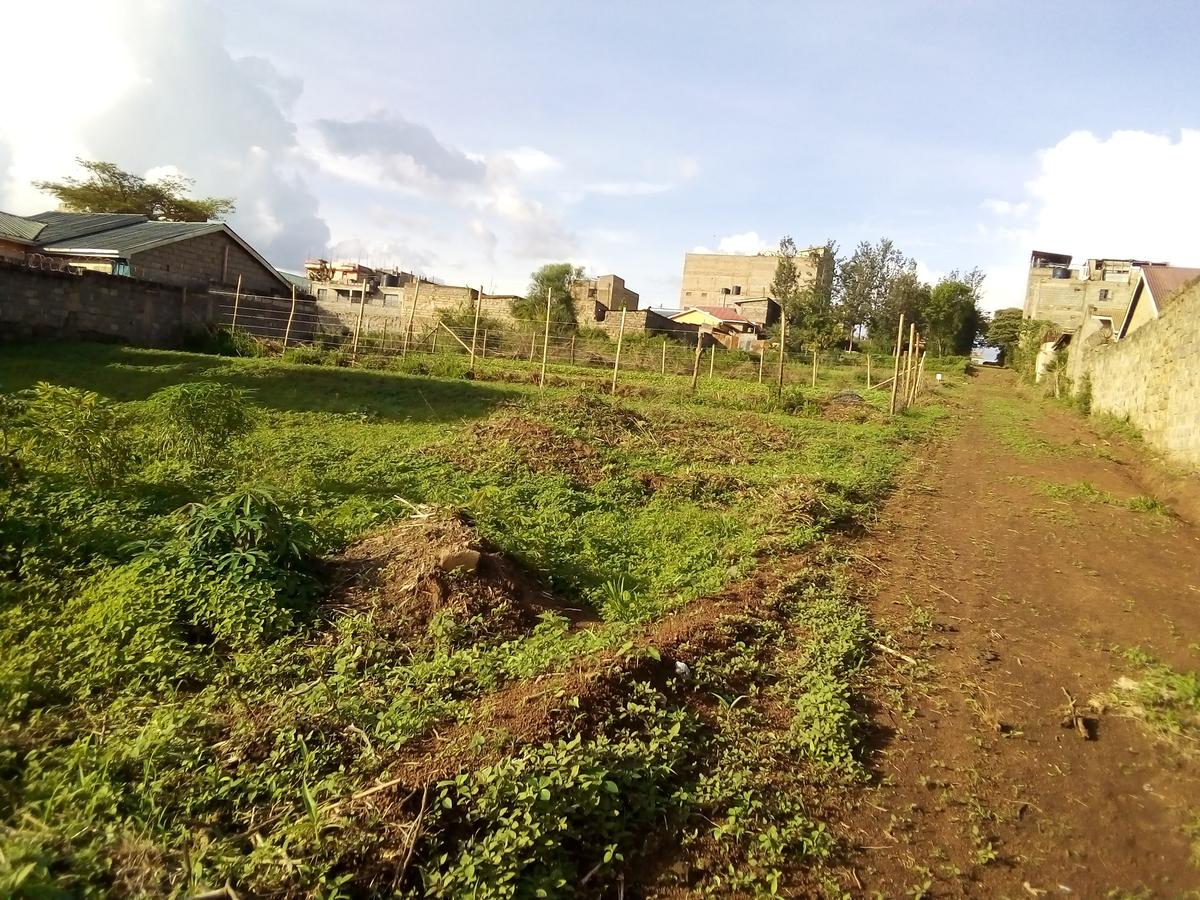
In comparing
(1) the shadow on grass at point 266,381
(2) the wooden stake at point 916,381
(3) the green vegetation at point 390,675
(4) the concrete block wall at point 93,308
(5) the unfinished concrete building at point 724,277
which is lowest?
(3) the green vegetation at point 390,675

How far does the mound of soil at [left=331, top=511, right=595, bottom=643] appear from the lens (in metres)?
4.10

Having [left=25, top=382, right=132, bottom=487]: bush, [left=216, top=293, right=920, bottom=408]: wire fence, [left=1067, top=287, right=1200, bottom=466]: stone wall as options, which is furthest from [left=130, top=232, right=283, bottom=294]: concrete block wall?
[left=1067, top=287, right=1200, bottom=466]: stone wall

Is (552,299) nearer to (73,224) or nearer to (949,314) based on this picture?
(73,224)

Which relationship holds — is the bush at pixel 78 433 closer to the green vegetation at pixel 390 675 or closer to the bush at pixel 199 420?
the green vegetation at pixel 390 675

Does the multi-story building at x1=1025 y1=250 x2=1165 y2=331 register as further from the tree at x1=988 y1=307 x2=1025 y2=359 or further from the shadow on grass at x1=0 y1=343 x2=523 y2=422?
the shadow on grass at x1=0 y1=343 x2=523 y2=422

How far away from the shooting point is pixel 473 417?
35.0ft

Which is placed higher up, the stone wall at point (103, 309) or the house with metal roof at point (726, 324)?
the house with metal roof at point (726, 324)

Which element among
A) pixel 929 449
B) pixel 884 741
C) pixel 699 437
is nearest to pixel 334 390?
pixel 699 437

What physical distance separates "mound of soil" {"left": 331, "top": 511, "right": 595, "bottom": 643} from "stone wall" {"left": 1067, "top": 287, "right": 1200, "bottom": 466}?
373 inches

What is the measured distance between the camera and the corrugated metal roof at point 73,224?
77.6 feet

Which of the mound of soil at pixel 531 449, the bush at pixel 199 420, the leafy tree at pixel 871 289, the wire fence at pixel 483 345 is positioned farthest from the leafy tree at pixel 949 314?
the bush at pixel 199 420

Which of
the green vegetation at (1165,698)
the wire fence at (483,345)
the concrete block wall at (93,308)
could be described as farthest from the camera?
the wire fence at (483,345)

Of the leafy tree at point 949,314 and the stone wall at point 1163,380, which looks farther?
the leafy tree at point 949,314

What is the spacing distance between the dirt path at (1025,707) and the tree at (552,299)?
1321cm
